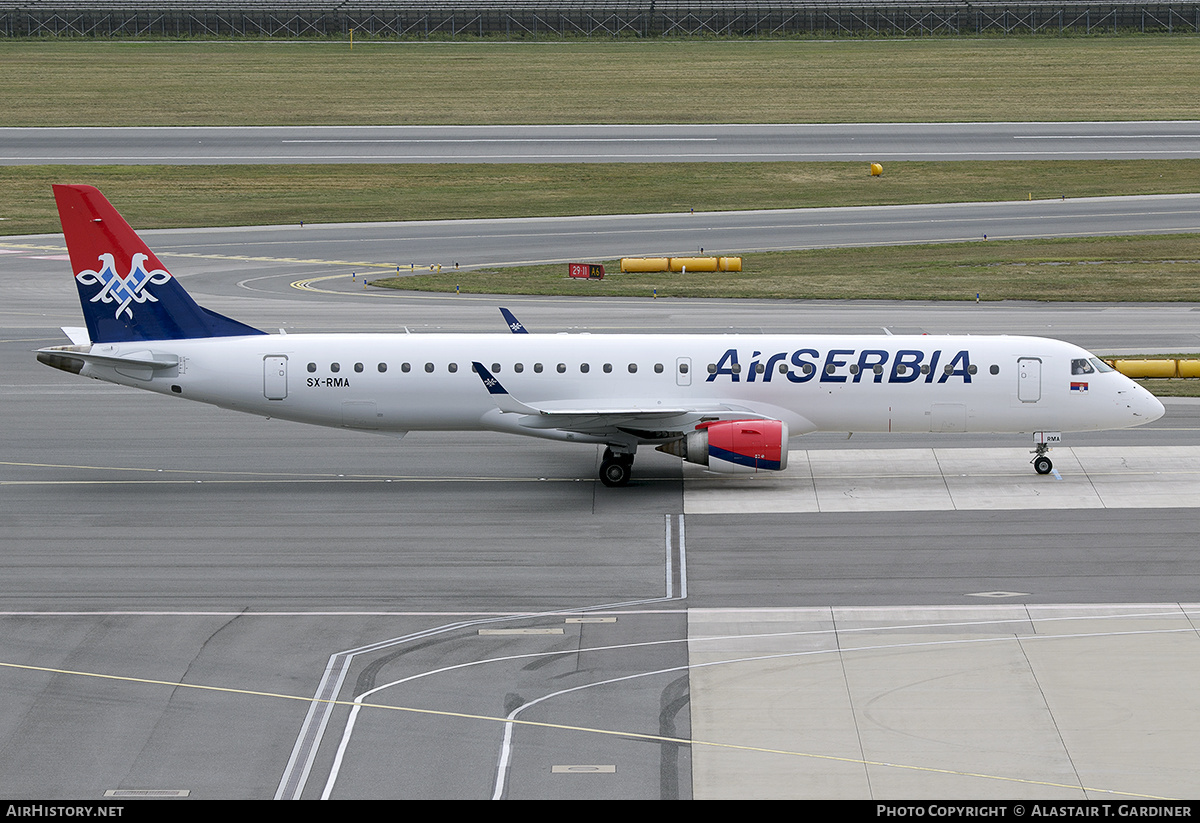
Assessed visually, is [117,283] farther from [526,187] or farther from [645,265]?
[526,187]

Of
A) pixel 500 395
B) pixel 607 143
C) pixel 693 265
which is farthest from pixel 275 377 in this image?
pixel 607 143

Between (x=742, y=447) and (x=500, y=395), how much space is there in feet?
19.9

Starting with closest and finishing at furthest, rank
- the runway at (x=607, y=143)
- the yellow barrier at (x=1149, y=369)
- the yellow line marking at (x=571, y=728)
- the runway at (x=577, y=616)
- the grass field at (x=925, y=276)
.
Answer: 1. the yellow line marking at (x=571, y=728)
2. the runway at (x=577, y=616)
3. the yellow barrier at (x=1149, y=369)
4. the grass field at (x=925, y=276)
5. the runway at (x=607, y=143)

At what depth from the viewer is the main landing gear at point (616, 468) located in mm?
34781

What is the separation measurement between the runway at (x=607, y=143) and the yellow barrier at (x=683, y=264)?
87.4 ft

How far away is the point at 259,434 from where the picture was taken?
4100 centimetres

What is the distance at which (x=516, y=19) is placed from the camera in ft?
444

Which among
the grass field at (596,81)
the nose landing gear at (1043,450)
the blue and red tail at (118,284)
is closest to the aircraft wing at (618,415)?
the nose landing gear at (1043,450)

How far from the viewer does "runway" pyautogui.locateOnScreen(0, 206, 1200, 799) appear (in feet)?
64.9

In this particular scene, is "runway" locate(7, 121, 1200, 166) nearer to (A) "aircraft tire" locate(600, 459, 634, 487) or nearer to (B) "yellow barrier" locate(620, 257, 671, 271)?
(B) "yellow barrier" locate(620, 257, 671, 271)

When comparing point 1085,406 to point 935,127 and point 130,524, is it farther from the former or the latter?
point 935,127

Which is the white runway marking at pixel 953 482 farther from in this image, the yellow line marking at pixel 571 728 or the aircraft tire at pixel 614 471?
the yellow line marking at pixel 571 728

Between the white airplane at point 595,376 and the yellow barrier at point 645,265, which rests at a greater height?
the white airplane at point 595,376

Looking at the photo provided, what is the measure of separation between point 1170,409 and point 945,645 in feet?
71.5
